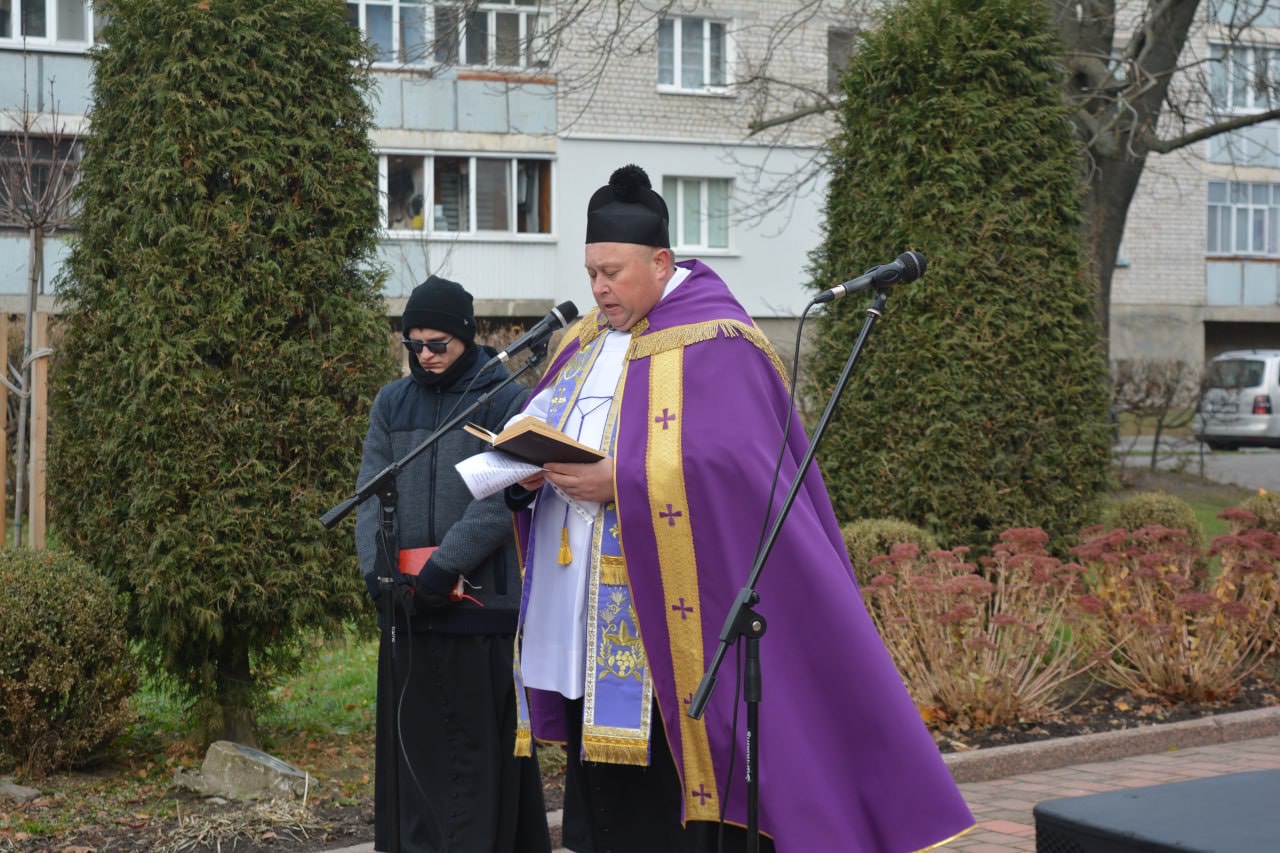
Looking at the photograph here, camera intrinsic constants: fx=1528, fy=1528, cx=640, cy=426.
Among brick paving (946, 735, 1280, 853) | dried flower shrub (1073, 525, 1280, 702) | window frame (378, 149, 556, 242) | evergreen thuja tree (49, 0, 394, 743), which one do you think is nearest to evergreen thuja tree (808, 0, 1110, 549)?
dried flower shrub (1073, 525, 1280, 702)

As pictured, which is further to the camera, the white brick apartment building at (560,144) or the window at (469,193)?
the window at (469,193)

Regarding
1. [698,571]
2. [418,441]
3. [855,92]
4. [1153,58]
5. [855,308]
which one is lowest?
[698,571]

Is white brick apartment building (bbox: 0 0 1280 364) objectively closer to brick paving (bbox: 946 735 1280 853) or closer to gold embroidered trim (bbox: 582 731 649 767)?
brick paving (bbox: 946 735 1280 853)

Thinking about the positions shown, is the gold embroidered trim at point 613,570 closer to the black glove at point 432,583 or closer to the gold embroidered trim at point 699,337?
the gold embroidered trim at point 699,337

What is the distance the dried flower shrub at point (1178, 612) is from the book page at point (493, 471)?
4.47 meters

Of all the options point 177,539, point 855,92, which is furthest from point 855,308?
point 177,539

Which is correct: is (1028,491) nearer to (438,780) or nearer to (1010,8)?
(1010,8)

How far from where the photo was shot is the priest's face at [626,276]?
13.4 ft

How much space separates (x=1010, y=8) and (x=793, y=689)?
6.04 meters

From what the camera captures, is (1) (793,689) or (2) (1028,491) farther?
(2) (1028,491)

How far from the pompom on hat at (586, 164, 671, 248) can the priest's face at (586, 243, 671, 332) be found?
2 cm

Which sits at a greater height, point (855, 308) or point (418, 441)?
point (855, 308)

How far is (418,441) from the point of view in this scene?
486 cm

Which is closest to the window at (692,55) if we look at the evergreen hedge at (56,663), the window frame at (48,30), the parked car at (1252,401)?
the window frame at (48,30)
